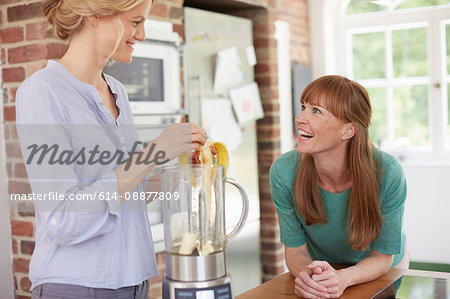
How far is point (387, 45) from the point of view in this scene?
4477 mm

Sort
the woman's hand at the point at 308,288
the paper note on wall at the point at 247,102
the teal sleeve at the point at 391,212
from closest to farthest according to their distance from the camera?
the woman's hand at the point at 308,288 → the teal sleeve at the point at 391,212 → the paper note on wall at the point at 247,102

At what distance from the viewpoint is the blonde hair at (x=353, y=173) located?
1723 millimetres

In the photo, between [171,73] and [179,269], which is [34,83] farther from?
[171,73]

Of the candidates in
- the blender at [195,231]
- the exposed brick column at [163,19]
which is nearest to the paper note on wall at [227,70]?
the exposed brick column at [163,19]

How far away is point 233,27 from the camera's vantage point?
3.33 metres

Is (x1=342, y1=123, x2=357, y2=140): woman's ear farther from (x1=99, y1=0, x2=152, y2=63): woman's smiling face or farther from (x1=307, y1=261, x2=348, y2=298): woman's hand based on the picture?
(x1=99, y1=0, x2=152, y2=63): woman's smiling face

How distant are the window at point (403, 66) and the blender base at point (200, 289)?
354cm

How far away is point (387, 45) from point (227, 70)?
1.84 metres

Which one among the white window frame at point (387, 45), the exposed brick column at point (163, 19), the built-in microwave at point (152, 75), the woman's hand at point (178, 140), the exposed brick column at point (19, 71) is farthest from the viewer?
the white window frame at point (387, 45)

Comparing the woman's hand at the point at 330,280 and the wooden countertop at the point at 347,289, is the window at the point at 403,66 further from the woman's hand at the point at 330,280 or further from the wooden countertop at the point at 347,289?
the woman's hand at the point at 330,280

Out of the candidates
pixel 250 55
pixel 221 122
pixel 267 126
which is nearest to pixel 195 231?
pixel 221 122

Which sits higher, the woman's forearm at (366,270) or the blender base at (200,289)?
the blender base at (200,289)

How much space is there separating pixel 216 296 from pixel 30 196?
4.51 ft

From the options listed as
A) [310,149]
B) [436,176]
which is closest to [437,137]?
[436,176]
